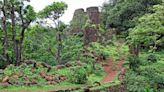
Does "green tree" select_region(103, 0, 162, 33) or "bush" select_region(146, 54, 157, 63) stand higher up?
"green tree" select_region(103, 0, 162, 33)

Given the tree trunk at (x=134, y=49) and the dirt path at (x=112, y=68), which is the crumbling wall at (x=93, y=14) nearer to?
the dirt path at (x=112, y=68)

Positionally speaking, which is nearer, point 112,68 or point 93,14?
point 112,68

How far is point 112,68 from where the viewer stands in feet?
86.3

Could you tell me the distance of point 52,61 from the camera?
29.4 meters

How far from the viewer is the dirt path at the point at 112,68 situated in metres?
23.8

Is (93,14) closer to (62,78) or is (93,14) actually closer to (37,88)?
(62,78)

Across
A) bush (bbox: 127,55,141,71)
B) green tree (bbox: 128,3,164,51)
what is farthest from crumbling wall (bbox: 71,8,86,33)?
green tree (bbox: 128,3,164,51)

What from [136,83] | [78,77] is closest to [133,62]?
[136,83]

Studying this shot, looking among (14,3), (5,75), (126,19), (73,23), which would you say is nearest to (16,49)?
(14,3)

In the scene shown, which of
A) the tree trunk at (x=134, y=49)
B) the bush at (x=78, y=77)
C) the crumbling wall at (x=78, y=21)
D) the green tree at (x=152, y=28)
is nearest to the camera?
the green tree at (x=152, y=28)

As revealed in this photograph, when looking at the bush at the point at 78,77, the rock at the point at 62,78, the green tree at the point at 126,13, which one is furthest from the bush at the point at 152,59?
the green tree at the point at 126,13

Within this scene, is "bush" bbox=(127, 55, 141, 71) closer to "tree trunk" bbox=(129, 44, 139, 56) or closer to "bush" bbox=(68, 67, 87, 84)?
"tree trunk" bbox=(129, 44, 139, 56)

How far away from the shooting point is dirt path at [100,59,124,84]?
23847 mm

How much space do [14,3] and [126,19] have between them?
51.1 feet
